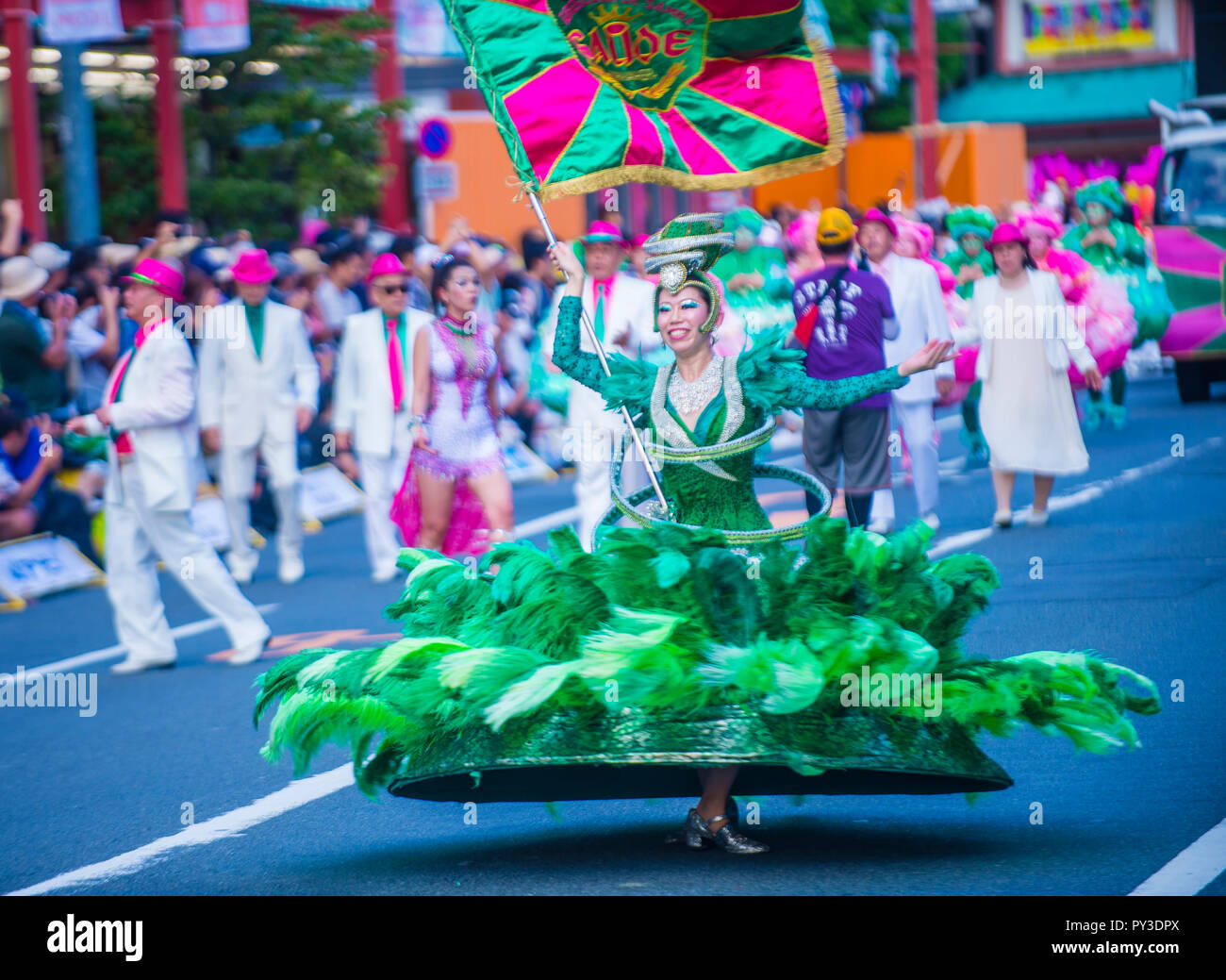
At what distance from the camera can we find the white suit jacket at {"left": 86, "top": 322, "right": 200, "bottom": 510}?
1030 cm

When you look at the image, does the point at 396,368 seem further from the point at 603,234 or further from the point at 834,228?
the point at 834,228

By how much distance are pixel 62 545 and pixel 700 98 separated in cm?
739

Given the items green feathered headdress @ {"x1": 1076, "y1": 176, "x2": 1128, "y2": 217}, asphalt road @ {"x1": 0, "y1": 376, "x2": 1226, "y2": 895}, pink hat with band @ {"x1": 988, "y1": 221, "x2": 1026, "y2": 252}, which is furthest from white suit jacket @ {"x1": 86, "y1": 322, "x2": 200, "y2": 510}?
green feathered headdress @ {"x1": 1076, "y1": 176, "x2": 1128, "y2": 217}

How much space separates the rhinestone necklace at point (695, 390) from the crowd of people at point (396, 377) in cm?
369

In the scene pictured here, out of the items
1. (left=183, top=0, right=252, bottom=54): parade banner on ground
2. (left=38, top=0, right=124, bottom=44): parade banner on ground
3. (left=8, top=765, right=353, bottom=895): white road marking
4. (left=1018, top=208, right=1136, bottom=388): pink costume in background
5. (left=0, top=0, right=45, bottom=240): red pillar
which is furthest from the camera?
(left=0, top=0, right=45, bottom=240): red pillar

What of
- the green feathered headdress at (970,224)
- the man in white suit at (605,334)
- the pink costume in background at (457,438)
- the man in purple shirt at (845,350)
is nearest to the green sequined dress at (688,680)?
the pink costume in background at (457,438)

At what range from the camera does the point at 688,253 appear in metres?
6.79

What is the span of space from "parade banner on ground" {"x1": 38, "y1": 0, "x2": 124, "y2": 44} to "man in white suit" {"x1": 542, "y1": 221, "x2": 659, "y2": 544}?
7.78m

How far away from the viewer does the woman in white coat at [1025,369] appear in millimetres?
13500

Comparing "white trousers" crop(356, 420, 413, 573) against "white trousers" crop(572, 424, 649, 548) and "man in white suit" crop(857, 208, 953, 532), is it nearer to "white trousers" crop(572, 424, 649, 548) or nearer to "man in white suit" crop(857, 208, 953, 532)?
"white trousers" crop(572, 424, 649, 548)

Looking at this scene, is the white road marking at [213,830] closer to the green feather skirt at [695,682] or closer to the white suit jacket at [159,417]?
the green feather skirt at [695,682]

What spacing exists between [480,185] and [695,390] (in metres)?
22.0
